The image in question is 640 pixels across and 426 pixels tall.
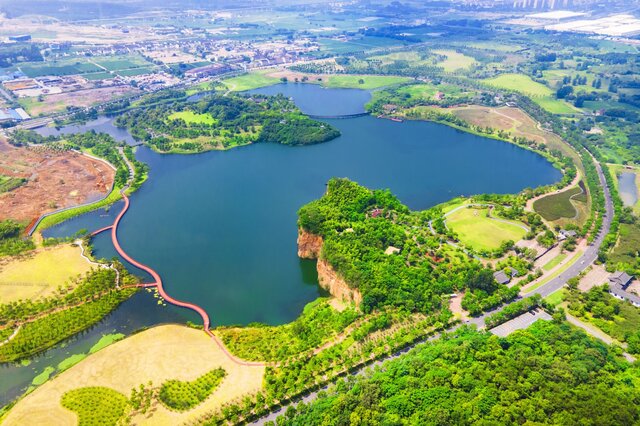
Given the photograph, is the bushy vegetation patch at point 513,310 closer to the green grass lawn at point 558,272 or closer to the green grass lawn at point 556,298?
the green grass lawn at point 556,298

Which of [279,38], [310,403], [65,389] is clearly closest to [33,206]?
[65,389]

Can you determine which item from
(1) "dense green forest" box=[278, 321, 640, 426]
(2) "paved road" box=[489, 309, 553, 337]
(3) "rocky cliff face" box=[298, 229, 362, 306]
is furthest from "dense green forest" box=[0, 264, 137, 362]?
(2) "paved road" box=[489, 309, 553, 337]

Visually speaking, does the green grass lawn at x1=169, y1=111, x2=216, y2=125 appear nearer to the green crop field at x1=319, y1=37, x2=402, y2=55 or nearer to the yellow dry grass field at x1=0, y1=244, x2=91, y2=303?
the yellow dry grass field at x1=0, y1=244, x2=91, y2=303

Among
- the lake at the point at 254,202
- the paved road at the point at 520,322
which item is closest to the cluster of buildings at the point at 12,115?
the lake at the point at 254,202

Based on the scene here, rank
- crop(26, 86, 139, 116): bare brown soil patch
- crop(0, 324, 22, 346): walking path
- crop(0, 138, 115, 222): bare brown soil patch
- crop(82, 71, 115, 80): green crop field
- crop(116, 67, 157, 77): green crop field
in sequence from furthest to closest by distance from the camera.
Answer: crop(116, 67, 157, 77): green crop field < crop(82, 71, 115, 80): green crop field < crop(26, 86, 139, 116): bare brown soil patch < crop(0, 138, 115, 222): bare brown soil patch < crop(0, 324, 22, 346): walking path

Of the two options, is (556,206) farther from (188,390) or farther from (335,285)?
(188,390)
